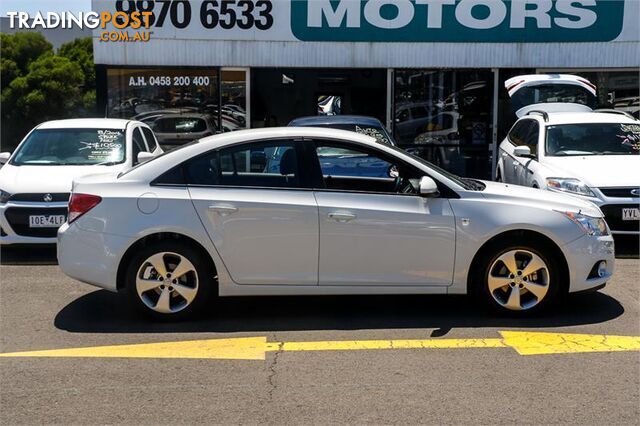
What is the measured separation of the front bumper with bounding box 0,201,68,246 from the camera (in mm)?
8109

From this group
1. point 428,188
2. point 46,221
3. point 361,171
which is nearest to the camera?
point 428,188

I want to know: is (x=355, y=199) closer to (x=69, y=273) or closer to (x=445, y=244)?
(x=445, y=244)

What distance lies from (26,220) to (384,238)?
→ 4.43 metres

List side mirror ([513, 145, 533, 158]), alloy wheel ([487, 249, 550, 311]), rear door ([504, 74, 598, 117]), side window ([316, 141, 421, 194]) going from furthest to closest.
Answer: rear door ([504, 74, 598, 117]), side mirror ([513, 145, 533, 158]), side window ([316, 141, 421, 194]), alloy wheel ([487, 249, 550, 311])

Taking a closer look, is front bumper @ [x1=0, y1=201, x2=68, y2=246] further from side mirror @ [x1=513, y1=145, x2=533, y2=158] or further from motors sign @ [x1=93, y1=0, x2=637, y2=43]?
motors sign @ [x1=93, y1=0, x2=637, y2=43]

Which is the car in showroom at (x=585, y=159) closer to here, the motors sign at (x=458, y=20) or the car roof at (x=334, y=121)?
the car roof at (x=334, y=121)

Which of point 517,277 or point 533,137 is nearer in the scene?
point 517,277

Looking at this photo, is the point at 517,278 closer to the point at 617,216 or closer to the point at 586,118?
the point at 617,216

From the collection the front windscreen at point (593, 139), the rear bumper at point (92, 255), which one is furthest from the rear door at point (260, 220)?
the front windscreen at point (593, 139)

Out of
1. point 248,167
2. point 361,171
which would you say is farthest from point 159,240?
point 361,171

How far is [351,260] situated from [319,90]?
9.14 metres

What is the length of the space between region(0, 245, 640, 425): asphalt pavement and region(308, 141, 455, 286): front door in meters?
0.42

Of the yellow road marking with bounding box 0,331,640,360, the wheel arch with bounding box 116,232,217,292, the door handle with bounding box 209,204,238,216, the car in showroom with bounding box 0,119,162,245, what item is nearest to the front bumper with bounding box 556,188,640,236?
the yellow road marking with bounding box 0,331,640,360

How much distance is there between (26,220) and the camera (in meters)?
8.12
